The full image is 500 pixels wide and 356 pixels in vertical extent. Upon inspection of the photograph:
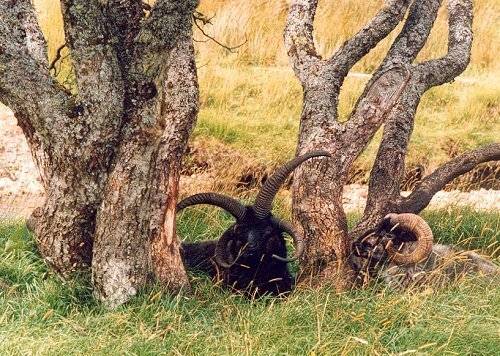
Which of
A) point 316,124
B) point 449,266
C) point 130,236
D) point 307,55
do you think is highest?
point 307,55


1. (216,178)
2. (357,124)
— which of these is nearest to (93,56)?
(357,124)

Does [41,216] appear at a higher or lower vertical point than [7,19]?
lower

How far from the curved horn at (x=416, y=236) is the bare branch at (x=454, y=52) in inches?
57.4

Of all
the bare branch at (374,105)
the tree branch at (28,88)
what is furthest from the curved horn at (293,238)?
the tree branch at (28,88)

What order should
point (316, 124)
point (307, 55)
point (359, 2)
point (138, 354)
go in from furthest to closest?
point (359, 2) < point (307, 55) < point (316, 124) < point (138, 354)

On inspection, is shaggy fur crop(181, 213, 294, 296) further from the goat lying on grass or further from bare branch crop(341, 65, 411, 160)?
bare branch crop(341, 65, 411, 160)

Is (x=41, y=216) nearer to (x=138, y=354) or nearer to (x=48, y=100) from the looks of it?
(x=48, y=100)

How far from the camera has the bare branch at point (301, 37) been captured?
8234mm

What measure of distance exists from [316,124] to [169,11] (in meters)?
1.92

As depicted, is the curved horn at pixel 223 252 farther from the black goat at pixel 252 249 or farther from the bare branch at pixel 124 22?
the bare branch at pixel 124 22

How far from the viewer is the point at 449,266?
8000mm

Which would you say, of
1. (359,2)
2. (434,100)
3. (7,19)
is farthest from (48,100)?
(359,2)

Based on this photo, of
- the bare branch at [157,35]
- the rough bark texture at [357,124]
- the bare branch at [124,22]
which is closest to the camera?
the bare branch at [157,35]

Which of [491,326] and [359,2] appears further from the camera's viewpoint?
[359,2]
